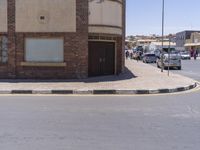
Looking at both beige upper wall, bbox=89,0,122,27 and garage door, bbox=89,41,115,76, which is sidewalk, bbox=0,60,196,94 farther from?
beige upper wall, bbox=89,0,122,27

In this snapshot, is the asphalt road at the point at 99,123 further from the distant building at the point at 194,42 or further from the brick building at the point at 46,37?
the distant building at the point at 194,42

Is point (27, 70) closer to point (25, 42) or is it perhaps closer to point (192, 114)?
point (25, 42)

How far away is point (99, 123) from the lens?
1022cm

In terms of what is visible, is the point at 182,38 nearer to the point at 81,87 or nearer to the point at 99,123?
the point at 81,87

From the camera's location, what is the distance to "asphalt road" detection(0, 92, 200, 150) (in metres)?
8.02

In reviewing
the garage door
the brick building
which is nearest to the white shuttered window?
the brick building

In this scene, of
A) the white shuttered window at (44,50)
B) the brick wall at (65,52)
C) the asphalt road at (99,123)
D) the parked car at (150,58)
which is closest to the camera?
the asphalt road at (99,123)

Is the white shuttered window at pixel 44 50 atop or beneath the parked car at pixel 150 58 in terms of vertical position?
atop

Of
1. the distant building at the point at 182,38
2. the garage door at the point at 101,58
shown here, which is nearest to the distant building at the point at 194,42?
the distant building at the point at 182,38

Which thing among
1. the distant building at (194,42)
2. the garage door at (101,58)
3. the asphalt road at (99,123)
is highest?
the distant building at (194,42)

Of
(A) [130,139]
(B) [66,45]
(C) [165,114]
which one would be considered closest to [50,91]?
(B) [66,45]

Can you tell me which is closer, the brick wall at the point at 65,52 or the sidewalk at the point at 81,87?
the sidewalk at the point at 81,87

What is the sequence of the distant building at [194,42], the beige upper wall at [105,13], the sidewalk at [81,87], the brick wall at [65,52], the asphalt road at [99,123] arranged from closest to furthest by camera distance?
the asphalt road at [99,123], the sidewalk at [81,87], the brick wall at [65,52], the beige upper wall at [105,13], the distant building at [194,42]

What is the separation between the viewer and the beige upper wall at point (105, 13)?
23.1m
